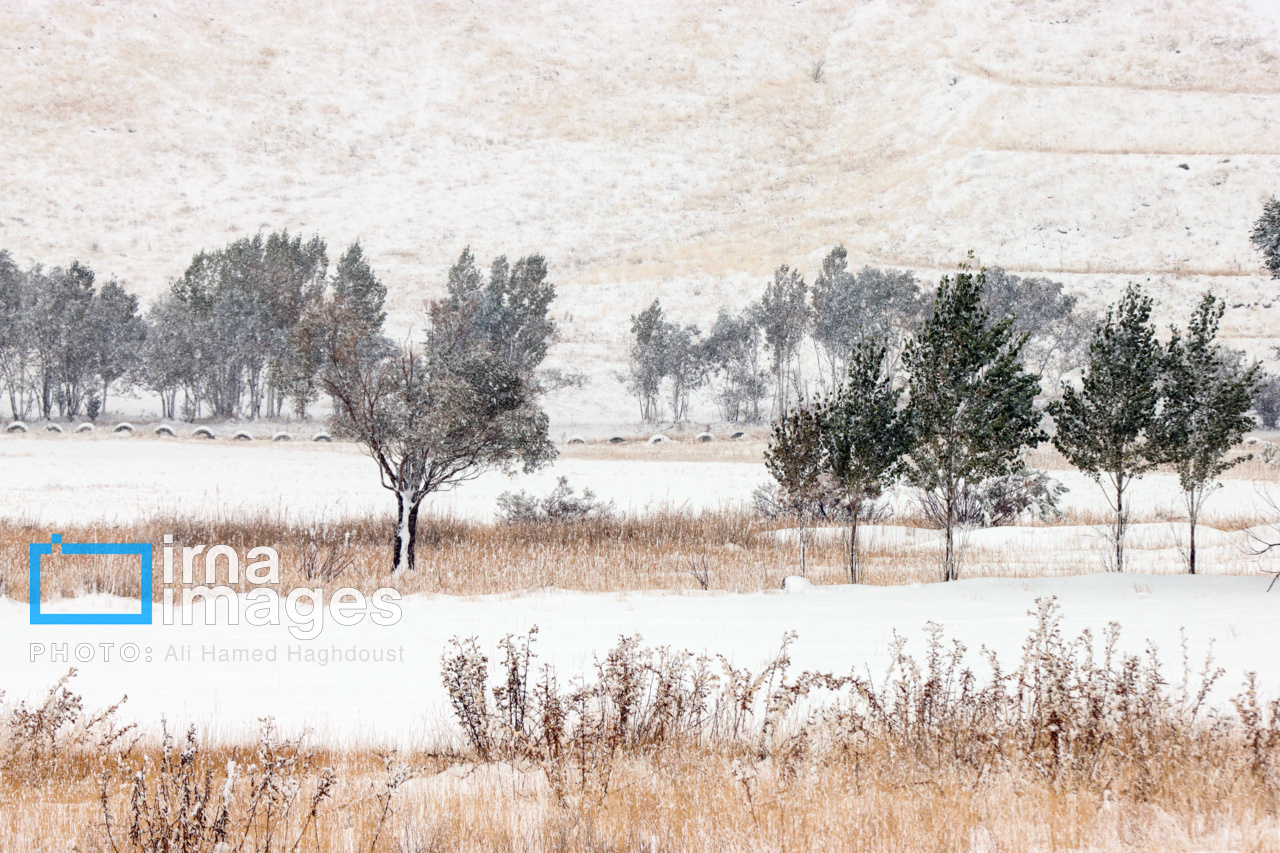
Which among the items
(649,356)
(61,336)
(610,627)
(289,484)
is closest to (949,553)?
(610,627)

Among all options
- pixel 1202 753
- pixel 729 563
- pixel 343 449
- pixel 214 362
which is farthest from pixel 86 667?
pixel 214 362

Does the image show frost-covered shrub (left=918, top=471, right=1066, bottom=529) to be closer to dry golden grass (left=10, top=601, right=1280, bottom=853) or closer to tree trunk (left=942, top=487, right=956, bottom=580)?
tree trunk (left=942, top=487, right=956, bottom=580)

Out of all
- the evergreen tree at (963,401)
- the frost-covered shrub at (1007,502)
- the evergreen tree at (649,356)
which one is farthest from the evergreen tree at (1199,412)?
the evergreen tree at (649,356)

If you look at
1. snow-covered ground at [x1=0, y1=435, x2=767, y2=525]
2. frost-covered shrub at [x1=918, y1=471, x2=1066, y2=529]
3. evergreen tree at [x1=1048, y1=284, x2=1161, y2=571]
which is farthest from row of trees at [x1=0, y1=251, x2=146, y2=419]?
evergreen tree at [x1=1048, y1=284, x2=1161, y2=571]

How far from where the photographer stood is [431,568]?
17.7 m

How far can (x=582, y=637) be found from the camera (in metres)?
11.5

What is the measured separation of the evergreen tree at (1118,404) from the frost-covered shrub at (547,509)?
36.2ft

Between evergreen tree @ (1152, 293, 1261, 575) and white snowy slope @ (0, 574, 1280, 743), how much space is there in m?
4.19

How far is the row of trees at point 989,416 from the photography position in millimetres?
17984

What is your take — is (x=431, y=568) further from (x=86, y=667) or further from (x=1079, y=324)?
(x=1079, y=324)

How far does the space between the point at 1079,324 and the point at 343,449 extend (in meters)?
53.6

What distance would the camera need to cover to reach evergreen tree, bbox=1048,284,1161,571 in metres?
18.7

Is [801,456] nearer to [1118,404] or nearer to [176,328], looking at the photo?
[1118,404]

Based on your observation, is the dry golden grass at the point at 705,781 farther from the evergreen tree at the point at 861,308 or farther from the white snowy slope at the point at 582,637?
the evergreen tree at the point at 861,308
